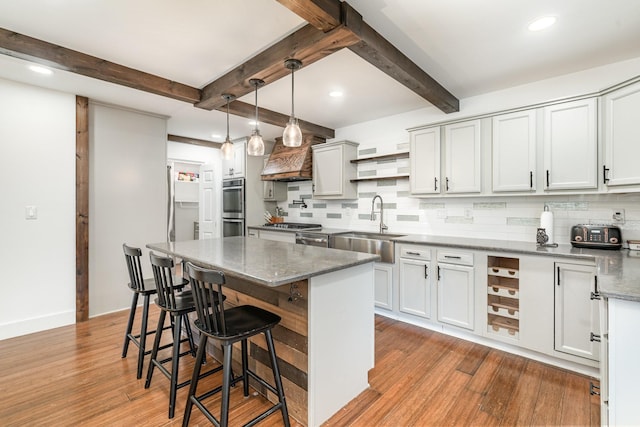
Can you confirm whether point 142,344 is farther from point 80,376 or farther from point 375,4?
point 375,4

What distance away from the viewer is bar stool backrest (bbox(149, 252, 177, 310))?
1876 millimetres

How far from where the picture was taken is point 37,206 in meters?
3.06

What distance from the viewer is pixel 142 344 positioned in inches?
89.6

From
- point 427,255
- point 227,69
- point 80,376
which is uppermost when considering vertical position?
point 227,69

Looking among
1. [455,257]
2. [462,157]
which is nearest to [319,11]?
[462,157]

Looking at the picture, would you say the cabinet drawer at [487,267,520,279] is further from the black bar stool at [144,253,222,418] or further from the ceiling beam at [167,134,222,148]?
the ceiling beam at [167,134,222,148]

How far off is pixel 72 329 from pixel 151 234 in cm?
128

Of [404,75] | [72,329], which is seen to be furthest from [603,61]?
[72,329]

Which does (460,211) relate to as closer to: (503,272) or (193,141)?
(503,272)

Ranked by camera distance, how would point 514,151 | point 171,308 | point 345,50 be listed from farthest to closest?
point 514,151 < point 345,50 < point 171,308

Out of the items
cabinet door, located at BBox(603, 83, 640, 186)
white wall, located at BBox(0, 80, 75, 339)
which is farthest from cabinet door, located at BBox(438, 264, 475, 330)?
white wall, located at BBox(0, 80, 75, 339)

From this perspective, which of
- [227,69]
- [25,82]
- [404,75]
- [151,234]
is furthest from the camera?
[151,234]

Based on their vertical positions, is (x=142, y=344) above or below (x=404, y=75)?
below

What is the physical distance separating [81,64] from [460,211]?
153 inches
